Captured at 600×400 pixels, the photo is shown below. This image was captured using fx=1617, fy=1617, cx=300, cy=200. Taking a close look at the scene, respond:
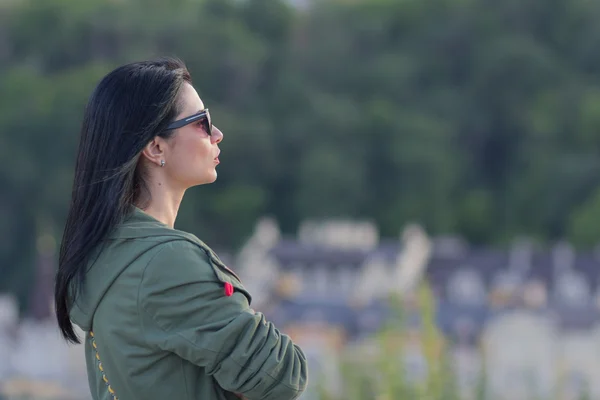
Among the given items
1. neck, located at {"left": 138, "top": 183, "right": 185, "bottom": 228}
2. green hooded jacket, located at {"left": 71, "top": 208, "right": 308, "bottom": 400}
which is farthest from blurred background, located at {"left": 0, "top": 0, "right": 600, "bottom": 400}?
green hooded jacket, located at {"left": 71, "top": 208, "right": 308, "bottom": 400}

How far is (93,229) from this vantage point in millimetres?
2053

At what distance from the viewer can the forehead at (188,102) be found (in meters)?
2.10

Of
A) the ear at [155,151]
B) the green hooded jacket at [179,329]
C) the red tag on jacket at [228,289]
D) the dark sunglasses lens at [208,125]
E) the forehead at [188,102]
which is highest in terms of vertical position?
the forehead at [188,102]

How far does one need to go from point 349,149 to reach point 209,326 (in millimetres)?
36118

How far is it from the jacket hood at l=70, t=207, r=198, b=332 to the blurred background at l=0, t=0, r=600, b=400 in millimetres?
18373

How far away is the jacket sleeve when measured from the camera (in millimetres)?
1927

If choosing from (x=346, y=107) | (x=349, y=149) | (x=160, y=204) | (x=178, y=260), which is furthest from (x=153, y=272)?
(x=346, y=107)

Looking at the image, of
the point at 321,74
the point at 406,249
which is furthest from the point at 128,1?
the point at 406,249

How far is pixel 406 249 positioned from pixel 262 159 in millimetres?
8645

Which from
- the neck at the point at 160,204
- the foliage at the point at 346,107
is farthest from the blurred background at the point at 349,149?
the neck at the point at 160,204

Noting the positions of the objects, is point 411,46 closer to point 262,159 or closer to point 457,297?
point 262,159

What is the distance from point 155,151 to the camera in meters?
2.08

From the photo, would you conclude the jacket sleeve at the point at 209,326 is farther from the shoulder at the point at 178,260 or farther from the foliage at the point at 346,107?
the foliage at the point at 346,107

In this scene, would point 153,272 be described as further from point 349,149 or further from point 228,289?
point 349,149
